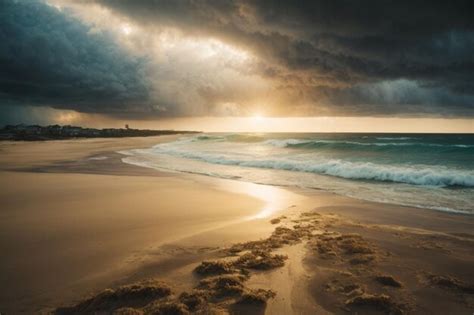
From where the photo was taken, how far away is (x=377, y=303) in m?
3.59

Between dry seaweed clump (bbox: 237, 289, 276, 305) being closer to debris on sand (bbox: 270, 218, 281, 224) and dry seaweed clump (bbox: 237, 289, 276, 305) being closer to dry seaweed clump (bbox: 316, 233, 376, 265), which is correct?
dry seaweed clump (bbox: 316, 233, 376, 265)

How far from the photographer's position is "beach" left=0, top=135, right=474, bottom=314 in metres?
3.74

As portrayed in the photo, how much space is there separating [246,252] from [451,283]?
298 cm

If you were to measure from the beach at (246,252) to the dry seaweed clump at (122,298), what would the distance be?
0.11 meters

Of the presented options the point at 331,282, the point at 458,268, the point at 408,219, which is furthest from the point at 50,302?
the point at 408,219

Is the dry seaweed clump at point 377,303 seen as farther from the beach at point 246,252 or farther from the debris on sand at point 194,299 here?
the debris on sand at point 194,299

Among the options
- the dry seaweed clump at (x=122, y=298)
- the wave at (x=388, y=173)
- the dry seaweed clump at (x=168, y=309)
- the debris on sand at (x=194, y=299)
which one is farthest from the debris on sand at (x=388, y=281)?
the wave at (x=388, y=173)

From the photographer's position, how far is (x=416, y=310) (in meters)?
3.53

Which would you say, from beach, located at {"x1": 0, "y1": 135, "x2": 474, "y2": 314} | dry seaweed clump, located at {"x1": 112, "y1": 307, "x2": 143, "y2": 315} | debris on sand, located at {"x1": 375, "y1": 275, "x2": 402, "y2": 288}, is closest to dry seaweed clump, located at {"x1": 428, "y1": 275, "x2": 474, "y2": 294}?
beach, located at {"x1": 0, "y1": 135, "x2": 474, "y2": 314}

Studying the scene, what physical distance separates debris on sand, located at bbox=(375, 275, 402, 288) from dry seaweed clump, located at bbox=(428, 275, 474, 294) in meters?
0.52

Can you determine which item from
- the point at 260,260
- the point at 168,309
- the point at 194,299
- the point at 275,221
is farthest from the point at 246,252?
the point at 275,221

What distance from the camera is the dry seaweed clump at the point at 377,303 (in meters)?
3.51

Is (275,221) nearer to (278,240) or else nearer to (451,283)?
(278,240)

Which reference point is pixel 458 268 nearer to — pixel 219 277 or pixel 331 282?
pixel 331 282
